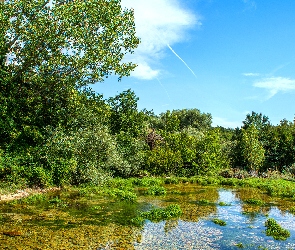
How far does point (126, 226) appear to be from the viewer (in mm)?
15773


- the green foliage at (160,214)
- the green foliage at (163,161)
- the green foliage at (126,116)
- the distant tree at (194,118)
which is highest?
the distant tree at (194,118)

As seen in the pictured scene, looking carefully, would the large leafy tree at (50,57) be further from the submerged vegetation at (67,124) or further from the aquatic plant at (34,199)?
the aquatic plant at (34,199)

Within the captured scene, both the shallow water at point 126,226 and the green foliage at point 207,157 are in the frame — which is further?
the green foliage at point 207,157

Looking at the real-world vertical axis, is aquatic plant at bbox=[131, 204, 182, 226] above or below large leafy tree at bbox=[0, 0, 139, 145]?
below

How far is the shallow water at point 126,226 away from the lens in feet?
43.2

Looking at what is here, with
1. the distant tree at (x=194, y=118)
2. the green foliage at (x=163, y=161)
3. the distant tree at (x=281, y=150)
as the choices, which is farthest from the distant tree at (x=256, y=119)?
the green foliage at (x=163, y=161)

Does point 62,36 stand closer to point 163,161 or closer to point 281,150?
point 163,161

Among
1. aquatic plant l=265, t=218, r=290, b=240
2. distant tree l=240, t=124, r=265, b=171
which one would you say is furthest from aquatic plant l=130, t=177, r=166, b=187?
distant tree l=240, t=124, r=265, b=171

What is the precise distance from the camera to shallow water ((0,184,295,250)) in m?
13.2

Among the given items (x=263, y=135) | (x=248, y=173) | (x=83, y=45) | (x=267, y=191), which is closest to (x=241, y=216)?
(x=267, y=191)

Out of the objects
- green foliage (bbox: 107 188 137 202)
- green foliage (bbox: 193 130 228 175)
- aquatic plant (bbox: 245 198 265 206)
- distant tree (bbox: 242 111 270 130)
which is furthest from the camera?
distant tree (bbox: 242 111 270 130)

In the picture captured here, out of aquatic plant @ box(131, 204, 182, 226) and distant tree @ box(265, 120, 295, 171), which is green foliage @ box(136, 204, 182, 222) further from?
distant tree @ box(265, 120, 295, 171)

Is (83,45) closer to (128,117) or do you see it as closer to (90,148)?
(90,148)

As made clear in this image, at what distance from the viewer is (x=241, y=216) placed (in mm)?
19391
